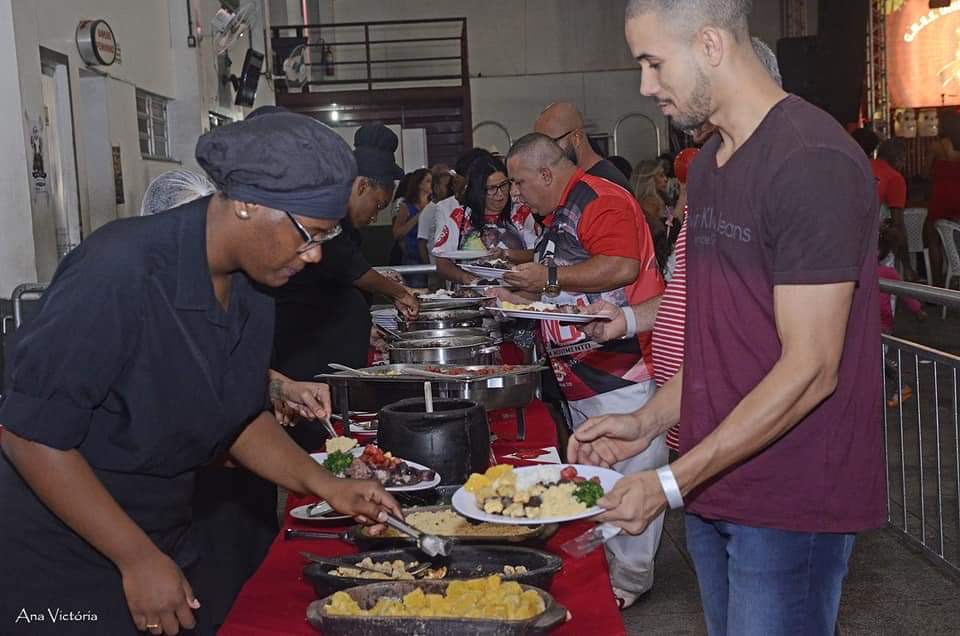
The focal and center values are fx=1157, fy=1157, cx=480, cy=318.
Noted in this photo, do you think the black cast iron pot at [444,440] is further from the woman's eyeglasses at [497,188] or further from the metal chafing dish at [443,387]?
the woman's eyeglasses at [497,188]

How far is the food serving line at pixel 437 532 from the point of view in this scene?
1690 mm

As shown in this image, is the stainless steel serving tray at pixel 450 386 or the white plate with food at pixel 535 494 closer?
the white plate with food at pixel 535 494

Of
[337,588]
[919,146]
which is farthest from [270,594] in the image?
[919,146]

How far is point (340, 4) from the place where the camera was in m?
17.7

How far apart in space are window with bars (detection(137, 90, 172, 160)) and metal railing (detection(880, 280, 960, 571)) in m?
6.00

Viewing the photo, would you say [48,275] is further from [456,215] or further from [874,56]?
[874,56]

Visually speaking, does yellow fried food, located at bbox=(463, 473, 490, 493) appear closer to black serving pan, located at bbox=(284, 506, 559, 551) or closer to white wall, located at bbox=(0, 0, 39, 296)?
black serving pan, located at bbox=(284, 506, 559, 551)

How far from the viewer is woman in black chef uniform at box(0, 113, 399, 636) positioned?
1561 millimetres

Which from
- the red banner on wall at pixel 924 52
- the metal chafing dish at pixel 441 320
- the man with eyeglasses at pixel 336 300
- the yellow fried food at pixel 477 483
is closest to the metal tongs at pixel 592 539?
the yellow fried food at pixel 477 483

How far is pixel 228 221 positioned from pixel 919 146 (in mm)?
13168

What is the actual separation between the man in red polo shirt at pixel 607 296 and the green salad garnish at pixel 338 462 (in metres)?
1.27

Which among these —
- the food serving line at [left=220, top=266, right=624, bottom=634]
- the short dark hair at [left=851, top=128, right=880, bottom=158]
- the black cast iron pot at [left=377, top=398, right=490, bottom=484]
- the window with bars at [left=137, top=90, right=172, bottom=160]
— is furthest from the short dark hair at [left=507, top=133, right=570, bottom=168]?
the window with bars at [left=137, top=90, right=172, bottom=160]

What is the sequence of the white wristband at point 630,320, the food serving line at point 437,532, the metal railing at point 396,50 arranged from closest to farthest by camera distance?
the food serving line at point 437,532 → the white wristband at point 630,320 → the metal railing at point 396,50

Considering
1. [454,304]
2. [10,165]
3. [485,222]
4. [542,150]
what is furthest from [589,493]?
[10,165]
